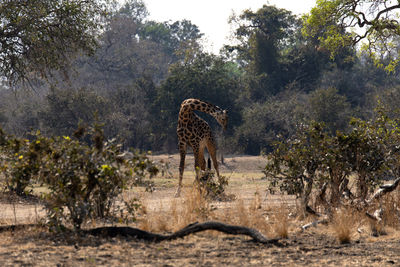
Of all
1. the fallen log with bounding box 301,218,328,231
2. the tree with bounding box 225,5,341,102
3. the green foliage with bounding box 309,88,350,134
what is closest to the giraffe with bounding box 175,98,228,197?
the fallen log with bounding box 301,218,328,231

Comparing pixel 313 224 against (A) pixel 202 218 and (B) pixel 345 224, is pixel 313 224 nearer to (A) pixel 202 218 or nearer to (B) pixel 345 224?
(B) pixel 345 224

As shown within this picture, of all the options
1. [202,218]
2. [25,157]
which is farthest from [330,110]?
[25,157]

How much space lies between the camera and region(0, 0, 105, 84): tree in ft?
51.4

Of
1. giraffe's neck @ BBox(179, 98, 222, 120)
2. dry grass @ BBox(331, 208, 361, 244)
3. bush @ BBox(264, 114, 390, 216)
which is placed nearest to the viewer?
dry grass @ BBox(331, 208, 361, 244)

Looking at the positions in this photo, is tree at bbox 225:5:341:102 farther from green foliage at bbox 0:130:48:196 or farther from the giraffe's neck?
green foliage at bbox 0:130:48:196

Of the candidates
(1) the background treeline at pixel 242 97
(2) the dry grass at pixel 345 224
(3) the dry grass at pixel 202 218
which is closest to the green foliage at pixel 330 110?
(1) the background treeline at pixel 242 97

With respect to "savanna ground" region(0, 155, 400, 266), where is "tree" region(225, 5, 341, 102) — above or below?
above

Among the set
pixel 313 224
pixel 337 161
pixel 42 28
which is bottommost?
pixel 313 224

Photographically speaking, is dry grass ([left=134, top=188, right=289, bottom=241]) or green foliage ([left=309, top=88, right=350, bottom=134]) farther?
green foliage ([left=309, top=88, right=350, bottom=134])

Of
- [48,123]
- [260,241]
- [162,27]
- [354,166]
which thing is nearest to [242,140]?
[48,123]

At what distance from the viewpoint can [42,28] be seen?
16.0 meters

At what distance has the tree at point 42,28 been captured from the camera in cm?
1566

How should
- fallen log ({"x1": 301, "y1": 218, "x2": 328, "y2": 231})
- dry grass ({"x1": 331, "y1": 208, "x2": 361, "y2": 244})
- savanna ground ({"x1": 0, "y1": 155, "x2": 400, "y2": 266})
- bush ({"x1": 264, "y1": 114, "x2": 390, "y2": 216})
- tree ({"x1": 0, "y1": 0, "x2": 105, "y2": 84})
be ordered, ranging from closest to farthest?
savanna ground ({"x1": 0, "y1": 155, "x2": 400, "y2": 266}), dry grass ({"x1": 331, "y1": 208, "x2": 361, "y2": 244}), fallen log ({"x1": 301, "y1": 218, "x2": 328, "y2": 231}), bush ({"x1": 264, "y1": 114, "x2": 390, "y2": 216}), tree ({"x1": 0, "y1": 0, "x2": 105, "y2": 84})

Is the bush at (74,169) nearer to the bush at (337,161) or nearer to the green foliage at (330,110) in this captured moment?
the bush at (337,161)
